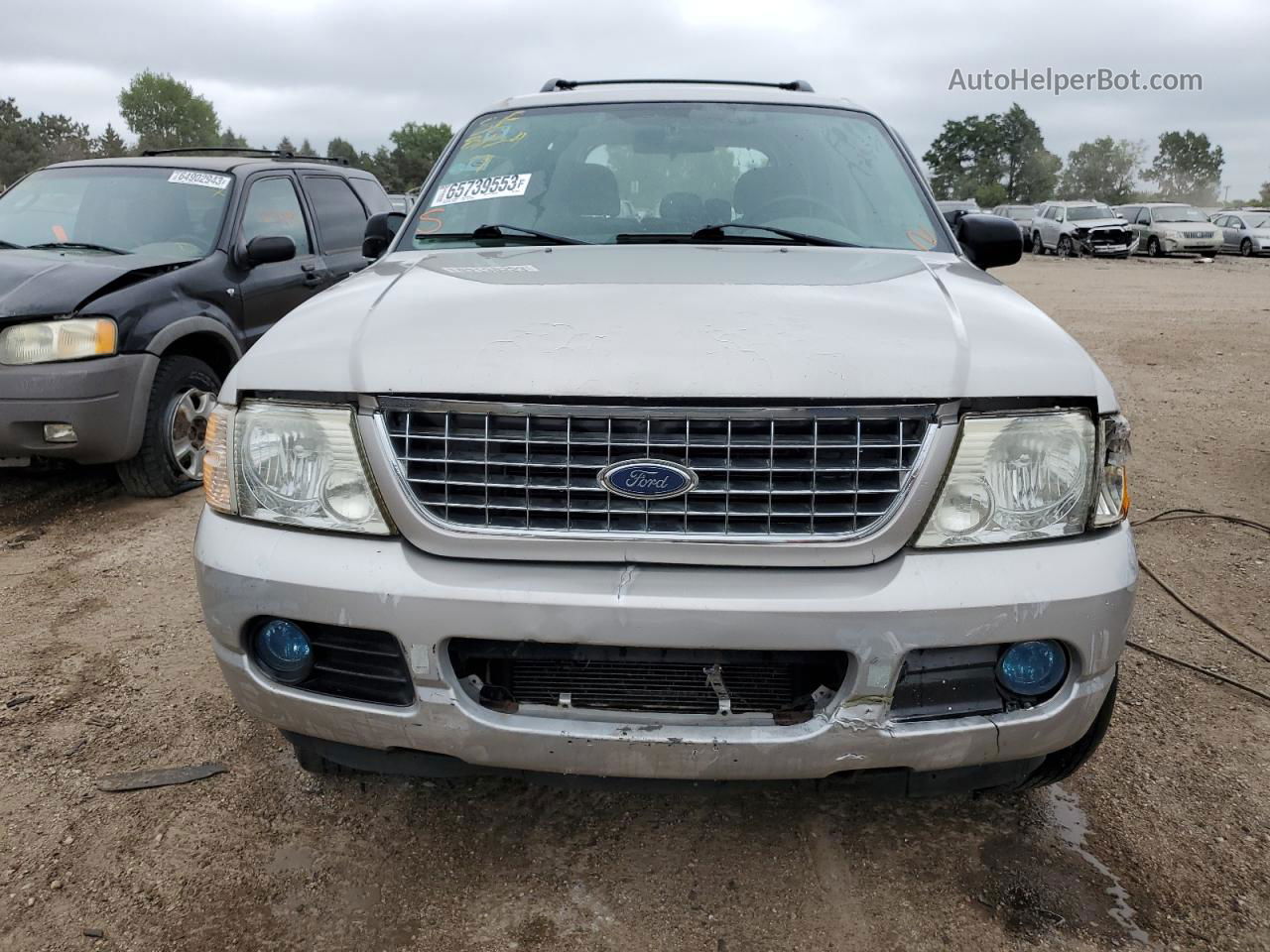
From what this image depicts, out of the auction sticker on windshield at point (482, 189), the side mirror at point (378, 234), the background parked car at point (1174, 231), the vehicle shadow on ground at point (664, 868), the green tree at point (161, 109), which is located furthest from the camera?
the green tree at point (161, 109)

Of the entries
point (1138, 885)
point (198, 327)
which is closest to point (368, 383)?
point (1138, 885)

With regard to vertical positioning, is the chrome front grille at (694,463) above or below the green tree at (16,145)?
below

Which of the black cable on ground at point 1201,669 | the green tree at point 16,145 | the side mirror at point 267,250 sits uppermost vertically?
the green tree at point 16,145

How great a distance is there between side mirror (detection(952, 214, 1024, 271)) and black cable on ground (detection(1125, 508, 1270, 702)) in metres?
1.16

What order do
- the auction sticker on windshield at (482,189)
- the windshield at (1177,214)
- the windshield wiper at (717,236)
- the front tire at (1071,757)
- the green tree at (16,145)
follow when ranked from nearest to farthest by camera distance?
the front tire at (1071,757) < the windshield wiper at (717,236) < the auction sticker on windshield at (482,189) < the windshield at (1177,214) < the green tree at (16,145)

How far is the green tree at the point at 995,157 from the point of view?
291 feet

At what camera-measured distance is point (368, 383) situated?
189 cm

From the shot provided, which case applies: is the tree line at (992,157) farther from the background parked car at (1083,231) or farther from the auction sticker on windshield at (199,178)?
the auction sticker on windshield at (199,178)

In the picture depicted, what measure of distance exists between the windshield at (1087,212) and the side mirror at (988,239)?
2899cm

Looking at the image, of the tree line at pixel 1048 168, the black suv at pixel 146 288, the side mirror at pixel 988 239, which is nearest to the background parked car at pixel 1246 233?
the black suv at pixel 146 288

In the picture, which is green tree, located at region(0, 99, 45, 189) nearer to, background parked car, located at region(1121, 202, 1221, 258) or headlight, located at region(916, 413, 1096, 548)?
background parked car, located at region(1121, 202, 1221, 258)

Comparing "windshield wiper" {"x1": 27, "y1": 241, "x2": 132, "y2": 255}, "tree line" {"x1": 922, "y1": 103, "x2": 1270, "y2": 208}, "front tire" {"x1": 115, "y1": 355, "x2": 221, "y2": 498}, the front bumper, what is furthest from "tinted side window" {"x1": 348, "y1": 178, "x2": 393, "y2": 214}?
"tree line" {"x1": 922, "y1": 103, "x2": 1270, "y2": 208}

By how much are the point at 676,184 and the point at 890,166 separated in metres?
0.72

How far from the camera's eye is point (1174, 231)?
90.5ft
